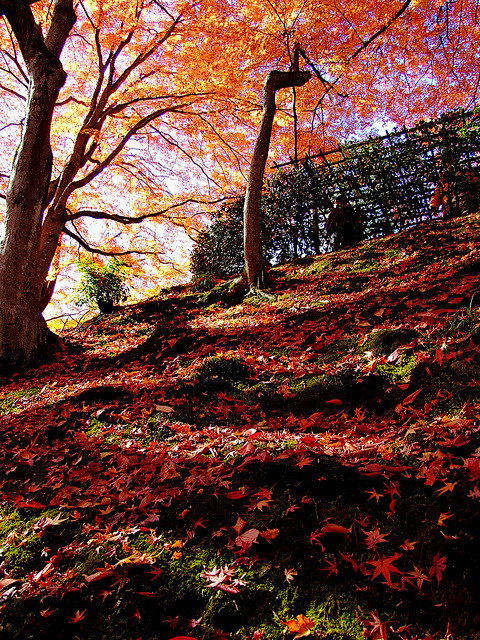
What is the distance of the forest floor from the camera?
1.33 meters

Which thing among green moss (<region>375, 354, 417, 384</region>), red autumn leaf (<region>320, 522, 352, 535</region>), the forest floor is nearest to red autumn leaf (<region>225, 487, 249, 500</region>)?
the forest floor

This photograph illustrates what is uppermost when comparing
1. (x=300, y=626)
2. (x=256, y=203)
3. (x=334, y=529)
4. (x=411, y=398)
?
(x=256, y=203)

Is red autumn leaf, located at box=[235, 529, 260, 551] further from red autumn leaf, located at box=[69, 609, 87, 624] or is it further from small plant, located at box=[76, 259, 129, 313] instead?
small plant, located at box=[76, 259, 129, 313]

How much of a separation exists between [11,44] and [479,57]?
1306 cm

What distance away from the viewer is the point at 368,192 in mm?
8312

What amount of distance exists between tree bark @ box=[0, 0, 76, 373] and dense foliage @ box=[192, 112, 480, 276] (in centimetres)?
454

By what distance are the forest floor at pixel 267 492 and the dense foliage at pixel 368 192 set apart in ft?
14.5

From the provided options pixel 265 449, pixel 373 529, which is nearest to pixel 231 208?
pixel 265 449

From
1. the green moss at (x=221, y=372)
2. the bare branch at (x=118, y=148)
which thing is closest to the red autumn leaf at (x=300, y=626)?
the green moss at (x=221, y=372)

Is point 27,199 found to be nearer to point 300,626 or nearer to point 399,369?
point 399,369

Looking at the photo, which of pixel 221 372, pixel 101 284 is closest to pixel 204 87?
pixel 101 284

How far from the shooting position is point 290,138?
12.6 m

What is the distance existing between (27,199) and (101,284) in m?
3.72

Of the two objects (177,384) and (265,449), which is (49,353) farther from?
(265,449)
